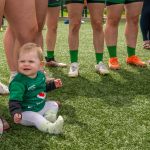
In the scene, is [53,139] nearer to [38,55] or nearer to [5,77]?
[38,55]

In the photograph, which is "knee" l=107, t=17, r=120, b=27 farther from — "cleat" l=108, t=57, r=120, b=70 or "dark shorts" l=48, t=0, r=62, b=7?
"dark shorts" l=48, t=0, r=62, b=7

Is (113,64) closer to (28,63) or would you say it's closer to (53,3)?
(53,3)

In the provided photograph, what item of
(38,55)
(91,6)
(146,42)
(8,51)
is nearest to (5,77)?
(8,51)

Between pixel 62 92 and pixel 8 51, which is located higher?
pixel 8 51

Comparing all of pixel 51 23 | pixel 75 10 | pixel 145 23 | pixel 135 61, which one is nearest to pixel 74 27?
pixel 75 10

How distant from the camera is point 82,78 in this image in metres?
4.44

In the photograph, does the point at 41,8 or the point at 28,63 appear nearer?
the point at 28,63

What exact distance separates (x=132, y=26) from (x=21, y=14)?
8.36 feet

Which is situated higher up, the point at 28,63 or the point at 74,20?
the point at 74,20

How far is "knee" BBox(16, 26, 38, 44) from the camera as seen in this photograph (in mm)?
2932

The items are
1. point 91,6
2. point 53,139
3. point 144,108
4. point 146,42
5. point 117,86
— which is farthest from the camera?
point 146,42

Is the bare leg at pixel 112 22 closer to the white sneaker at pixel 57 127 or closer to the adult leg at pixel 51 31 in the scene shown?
the adult leg at pixel 51 31

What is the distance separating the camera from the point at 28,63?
2.91 meters

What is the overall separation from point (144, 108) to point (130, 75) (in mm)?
1353
